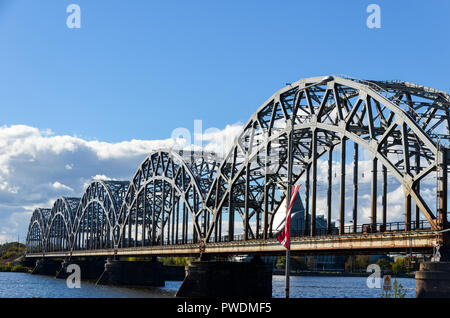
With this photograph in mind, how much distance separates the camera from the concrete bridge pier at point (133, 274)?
5330 inches

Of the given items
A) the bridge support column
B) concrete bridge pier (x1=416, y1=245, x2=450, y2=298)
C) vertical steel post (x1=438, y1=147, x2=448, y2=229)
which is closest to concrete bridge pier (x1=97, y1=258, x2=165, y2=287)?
the bridge support column

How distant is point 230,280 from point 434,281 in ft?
139

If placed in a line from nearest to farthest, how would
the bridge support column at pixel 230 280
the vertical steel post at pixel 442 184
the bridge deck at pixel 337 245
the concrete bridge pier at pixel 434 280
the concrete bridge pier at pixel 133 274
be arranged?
1. the concrete bridge pier at pixel 434 280
2. the vertical steel post at pixel 442 184
3. the bridge deck at pixel 337 245
4. the bridge support column at pixel 230 280
5. the concrete bridge pier at pixel 133 274

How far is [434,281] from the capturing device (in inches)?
1706

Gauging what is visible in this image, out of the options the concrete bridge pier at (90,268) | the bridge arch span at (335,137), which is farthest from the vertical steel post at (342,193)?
the concrete bridge pier at (90,268)

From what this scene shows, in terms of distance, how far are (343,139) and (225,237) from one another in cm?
3480

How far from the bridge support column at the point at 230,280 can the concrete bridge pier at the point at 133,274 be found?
170 ft

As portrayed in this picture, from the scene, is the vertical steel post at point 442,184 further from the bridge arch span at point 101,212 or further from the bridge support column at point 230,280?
the bridge arch span at point 101,212

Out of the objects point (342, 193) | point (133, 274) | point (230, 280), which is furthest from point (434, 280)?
point (133, 274)

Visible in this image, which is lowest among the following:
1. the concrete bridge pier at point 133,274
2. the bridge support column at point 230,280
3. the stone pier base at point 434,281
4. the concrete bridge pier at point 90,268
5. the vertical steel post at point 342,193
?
the concrete bridge pier at point 90,268

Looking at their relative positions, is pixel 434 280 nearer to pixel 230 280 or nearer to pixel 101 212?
pixel 230 280

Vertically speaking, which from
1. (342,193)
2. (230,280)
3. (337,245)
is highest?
(342,193)

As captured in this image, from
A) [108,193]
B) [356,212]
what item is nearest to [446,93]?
[356,212]
